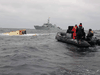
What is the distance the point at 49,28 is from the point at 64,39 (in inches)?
3057

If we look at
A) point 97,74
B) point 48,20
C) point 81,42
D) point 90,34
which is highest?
point 48,20

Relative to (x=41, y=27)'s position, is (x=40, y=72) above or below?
below

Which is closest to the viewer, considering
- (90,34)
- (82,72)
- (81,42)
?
(82,72)

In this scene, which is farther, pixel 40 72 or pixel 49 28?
pixel 49 28

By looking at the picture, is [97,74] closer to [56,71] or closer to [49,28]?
[56,71]

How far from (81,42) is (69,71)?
7.69 m

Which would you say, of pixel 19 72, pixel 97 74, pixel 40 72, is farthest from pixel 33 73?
pixel 97 74

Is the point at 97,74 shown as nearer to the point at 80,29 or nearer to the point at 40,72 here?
the point at 40,72

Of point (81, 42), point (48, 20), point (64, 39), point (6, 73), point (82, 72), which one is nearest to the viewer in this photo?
point (6, 73)

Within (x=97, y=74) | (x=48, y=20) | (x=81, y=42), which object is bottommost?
(x=97, y=74)

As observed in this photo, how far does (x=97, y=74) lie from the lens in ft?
15.6

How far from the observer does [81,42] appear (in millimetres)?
12164

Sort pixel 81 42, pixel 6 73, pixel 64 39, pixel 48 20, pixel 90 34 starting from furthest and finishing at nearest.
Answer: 1. pixel 48 20
2. pixel 64 39
3. pixel 90 34
4. pixel 81 42
5. pixel 6 73

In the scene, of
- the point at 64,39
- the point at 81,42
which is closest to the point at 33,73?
the point at 81,42
